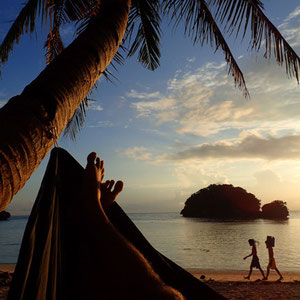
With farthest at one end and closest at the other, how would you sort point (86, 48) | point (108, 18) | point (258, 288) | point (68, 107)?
point (258, 288) → point (108, 18) → point (86, 48) → point (68, 107)

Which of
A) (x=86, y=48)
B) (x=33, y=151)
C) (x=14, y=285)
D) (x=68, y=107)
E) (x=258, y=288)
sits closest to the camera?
(x=14, y=285)

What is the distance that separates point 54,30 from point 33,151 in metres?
2.82

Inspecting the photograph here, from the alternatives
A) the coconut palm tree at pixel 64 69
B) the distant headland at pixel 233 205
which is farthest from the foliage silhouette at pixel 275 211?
the coconut palm tree at pixel 64 69

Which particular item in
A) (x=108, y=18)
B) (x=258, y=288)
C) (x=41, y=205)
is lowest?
(x=258, y=288)

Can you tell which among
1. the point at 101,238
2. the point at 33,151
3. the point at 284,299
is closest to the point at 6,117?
the point at 33,151

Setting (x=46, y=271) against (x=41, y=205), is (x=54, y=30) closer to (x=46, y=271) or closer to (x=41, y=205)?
(x=41, y=205)

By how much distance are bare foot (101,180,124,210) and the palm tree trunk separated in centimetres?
43

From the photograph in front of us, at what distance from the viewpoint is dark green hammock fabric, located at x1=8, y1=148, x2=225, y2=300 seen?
118cm

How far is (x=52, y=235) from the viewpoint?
1365 mm

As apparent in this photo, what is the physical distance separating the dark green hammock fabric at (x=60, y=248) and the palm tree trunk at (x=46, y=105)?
148 mm

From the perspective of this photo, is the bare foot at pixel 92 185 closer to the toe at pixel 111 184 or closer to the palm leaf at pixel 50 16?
the toe at pixel 111 184

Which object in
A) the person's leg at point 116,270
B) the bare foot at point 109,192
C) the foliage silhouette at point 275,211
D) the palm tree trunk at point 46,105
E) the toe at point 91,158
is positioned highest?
the palm tree trunk at point 46,105

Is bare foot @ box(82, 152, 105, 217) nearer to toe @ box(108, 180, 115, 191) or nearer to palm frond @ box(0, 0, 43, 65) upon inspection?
toe @ box(108, 180, 115, 191)

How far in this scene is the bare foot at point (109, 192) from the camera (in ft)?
5.80
